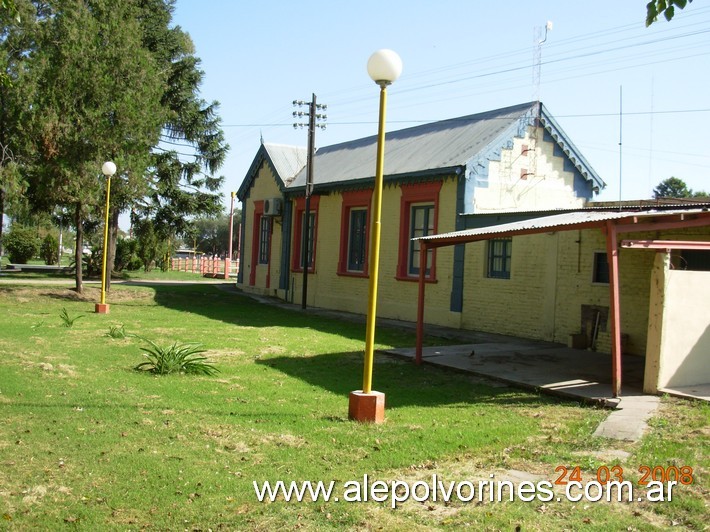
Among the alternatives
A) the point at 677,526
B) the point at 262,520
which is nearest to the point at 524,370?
the point at 677,526

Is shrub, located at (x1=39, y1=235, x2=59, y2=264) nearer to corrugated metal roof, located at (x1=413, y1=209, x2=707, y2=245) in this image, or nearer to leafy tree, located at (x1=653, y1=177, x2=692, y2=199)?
corrugated metal roof, located at (x1=413, y1=209, x2=707, y2=245)

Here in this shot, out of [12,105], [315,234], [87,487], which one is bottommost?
[87,487]

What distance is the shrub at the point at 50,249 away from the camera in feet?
160

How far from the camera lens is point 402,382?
10.4 meters

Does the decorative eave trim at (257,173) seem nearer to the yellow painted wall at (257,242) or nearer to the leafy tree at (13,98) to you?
the yellow painted wall at (257,242)

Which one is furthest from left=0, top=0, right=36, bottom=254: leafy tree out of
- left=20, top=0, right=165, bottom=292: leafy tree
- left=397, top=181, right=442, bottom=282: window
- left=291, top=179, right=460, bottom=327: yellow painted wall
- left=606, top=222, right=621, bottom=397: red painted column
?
left=606, top=222, right=621, bottom=397: red painted column

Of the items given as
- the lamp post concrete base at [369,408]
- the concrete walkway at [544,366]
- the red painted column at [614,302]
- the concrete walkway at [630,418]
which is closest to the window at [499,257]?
the concrete walkway at [544,366]

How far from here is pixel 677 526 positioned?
15.4 ft

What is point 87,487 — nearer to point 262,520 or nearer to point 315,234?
point 262,520

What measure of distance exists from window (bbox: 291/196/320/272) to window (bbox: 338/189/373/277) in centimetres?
197

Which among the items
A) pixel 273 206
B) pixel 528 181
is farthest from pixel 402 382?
pixel 273 206

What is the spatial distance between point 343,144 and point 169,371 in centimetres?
1965

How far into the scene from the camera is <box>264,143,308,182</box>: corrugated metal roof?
28453mm

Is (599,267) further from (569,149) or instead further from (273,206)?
(273,206)
